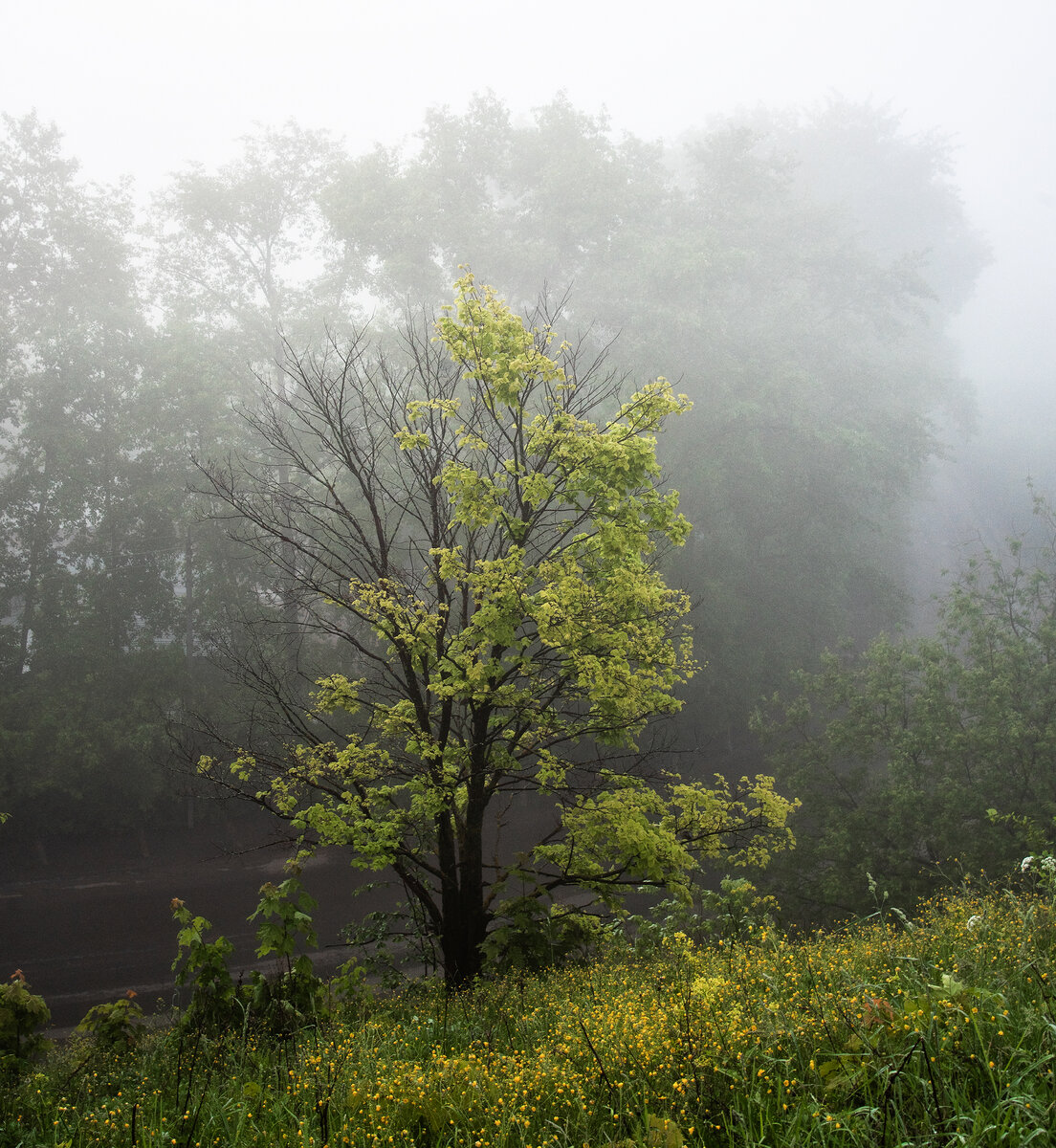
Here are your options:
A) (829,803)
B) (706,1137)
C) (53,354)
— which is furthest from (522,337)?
(53,354)

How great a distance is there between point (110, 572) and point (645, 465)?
2177cm

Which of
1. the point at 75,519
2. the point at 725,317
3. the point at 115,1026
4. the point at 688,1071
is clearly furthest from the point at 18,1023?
the point at 725,317

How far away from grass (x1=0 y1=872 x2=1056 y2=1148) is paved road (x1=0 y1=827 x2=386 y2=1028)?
1020 centimetres

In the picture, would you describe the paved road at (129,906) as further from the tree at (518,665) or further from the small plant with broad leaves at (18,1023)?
the small plant with broad leaves at (18,1023)

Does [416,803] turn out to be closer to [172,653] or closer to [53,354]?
[172,653]

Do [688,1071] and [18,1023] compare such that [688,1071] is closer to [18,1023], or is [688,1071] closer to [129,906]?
[18,1023]

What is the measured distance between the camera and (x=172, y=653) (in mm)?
22891

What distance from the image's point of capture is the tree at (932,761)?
1348 cm

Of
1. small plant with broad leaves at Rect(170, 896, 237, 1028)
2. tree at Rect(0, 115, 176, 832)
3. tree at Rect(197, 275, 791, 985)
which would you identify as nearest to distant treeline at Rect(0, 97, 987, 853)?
tree at Rect(0, 115, 176, 832)

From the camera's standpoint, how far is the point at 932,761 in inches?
610

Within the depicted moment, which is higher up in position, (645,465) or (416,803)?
(645,465)

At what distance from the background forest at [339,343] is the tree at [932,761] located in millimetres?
2133

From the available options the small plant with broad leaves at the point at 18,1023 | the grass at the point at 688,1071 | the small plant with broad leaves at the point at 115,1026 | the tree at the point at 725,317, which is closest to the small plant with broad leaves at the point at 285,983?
the grass at the point at 688,1071

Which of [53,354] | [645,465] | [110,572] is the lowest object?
[645,465]
